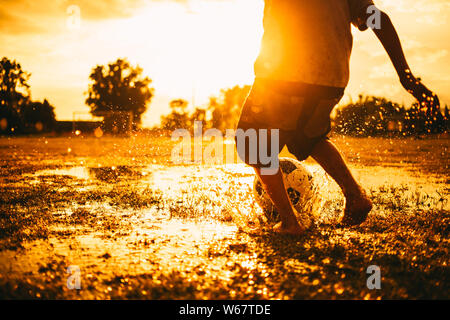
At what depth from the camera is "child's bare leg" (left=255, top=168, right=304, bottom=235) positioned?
346 centimetres

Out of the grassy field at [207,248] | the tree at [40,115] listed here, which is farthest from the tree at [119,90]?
the grassy field at [207,248]

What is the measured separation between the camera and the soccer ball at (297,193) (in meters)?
4.19

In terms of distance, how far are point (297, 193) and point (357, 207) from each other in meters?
0.72

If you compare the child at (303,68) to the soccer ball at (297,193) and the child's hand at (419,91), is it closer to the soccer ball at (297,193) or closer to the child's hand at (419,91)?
the child's hand at (419,91)

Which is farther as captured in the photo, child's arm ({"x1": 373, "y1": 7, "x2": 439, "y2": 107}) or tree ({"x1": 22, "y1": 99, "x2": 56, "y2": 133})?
tree ({"x1": 22, "y1": 99, "x2": 56, "y2": 133})

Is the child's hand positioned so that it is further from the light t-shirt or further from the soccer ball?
the soccer ball

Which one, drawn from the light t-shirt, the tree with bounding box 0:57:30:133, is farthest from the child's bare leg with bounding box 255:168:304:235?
the tree with bounding box 0:57:30:133

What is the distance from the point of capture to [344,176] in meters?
3.71

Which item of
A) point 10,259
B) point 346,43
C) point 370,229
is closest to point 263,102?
point 346,43

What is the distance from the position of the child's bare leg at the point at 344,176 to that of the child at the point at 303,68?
273 mm

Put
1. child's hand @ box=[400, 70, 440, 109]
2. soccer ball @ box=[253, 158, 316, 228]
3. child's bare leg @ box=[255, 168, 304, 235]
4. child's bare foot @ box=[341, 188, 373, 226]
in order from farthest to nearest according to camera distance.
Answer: soccer ball @ box=[253, 158, 316, 228] → child's bare foot @ box=[341, 188, 373, 226] → child's bare leg @ box=[255, 168, 304, 235] → child's hand @ box=[400, 70, 440, 109]

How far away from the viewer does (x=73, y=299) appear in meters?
2.31

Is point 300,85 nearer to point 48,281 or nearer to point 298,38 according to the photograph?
point 298,38

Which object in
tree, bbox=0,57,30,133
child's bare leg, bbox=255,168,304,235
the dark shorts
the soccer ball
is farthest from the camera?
tree, bbox=0,57,30,133
